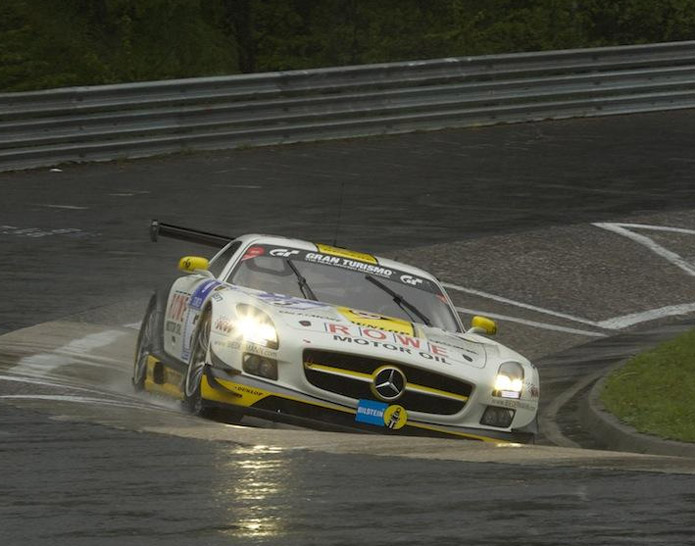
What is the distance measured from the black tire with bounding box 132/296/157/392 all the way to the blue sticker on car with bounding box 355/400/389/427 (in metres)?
2.24

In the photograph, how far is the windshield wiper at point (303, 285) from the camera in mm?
10750

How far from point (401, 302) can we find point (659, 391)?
202cm

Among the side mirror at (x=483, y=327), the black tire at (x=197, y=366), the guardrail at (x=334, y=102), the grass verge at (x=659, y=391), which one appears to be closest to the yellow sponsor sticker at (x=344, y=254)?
the side mirror at (x=483, y=327)

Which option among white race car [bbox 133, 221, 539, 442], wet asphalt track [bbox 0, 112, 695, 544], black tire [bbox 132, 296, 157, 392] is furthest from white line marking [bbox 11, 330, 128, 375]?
white race car [bbox 133, 221, 539, 442]

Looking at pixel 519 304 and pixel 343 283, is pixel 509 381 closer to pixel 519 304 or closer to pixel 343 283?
pixel 343 283

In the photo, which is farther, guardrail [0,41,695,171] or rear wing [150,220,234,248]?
guardrail [0,41,695,171]

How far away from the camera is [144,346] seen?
11539 mm

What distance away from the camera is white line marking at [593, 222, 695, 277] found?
59.2 ft

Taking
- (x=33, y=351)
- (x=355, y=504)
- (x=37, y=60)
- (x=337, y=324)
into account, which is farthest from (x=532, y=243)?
(x=37, y=60)

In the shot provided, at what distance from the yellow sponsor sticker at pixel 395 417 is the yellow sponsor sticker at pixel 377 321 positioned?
59 cm

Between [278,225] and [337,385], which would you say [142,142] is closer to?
[278,225]

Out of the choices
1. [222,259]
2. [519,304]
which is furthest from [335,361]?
[519,304]

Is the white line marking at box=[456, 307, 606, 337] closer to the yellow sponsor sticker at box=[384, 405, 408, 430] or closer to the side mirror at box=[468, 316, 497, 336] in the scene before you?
the side mirror at box=[468, 316, 497, 336]

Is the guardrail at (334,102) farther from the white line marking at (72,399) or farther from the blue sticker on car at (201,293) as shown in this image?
the white line marking at (72,399)
